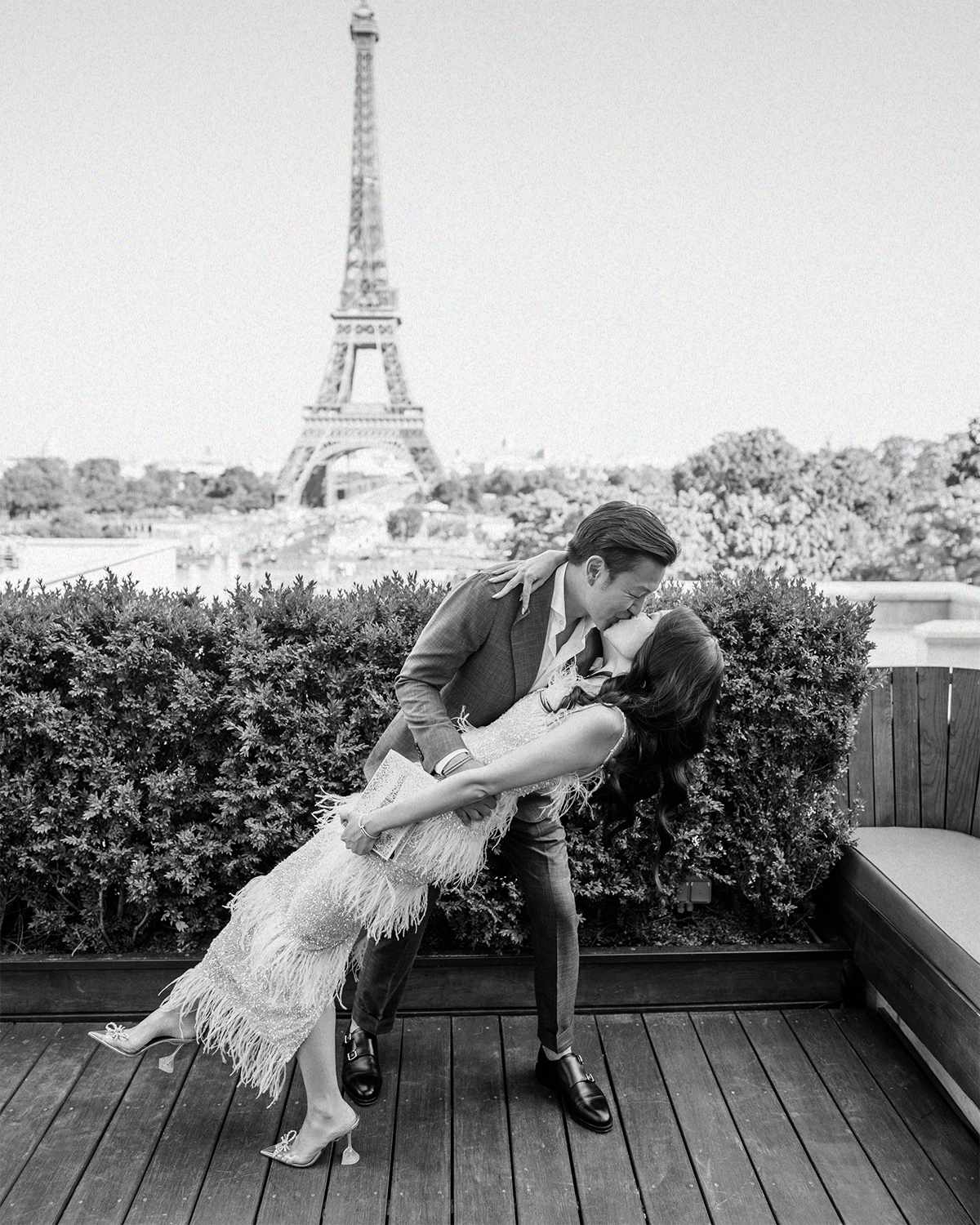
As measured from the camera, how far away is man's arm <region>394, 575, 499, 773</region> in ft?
5.84

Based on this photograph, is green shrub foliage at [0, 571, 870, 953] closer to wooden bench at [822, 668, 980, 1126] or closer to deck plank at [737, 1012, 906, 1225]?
wooden bench at [822, 668, 980, 1126]

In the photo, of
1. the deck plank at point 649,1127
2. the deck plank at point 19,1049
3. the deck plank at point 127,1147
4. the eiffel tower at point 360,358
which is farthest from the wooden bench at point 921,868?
the eiffel tower at point 360,358

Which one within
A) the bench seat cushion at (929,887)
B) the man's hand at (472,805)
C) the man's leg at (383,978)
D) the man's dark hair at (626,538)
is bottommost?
the man's leg at (383,978)

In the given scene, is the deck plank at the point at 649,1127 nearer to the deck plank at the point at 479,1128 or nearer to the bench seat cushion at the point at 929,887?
the deck plank at the point at 479,1128

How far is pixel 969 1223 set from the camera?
5.42 feet

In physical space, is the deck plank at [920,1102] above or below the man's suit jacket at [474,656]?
below

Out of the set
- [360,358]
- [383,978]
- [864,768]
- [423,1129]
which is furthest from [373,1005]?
[360,358]

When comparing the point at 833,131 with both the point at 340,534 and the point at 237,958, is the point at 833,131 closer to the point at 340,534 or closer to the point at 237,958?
the point at 340,534

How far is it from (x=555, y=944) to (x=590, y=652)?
54cm

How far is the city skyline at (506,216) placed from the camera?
3872 cm

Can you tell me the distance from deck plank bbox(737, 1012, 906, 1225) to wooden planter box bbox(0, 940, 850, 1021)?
0.27ft

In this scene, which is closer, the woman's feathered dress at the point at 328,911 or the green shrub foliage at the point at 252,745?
the woman's feathered dress at the point at 328,911

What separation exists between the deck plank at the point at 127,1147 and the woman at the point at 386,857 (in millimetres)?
162

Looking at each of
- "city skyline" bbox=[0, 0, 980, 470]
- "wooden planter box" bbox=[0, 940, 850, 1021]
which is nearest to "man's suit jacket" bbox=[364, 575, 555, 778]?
"wooden planter box" bbox=[0, 940, 850, 1021]
